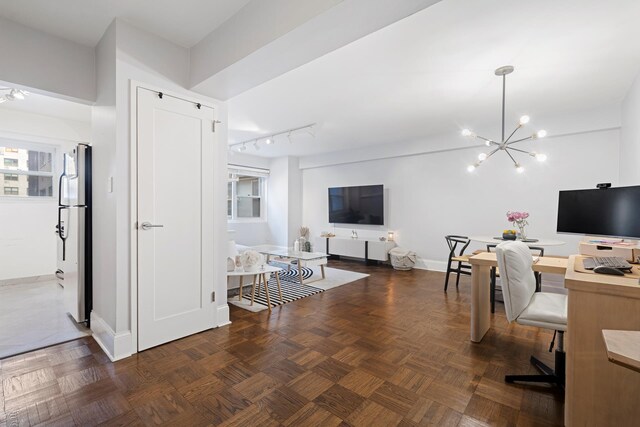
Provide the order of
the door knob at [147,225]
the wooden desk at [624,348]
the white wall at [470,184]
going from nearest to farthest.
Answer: the wooden desk at [624,348] → the door knob at [147,225] → the white wall at [470,184]

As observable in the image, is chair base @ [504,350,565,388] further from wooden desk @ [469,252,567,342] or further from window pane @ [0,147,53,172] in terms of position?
window pane @ [0,147,53,172]

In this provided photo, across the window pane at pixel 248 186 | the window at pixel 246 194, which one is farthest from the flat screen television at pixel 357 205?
the window pane at pixel 248 186

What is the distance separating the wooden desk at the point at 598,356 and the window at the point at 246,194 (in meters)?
6.30

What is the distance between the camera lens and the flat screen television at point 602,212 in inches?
70.1

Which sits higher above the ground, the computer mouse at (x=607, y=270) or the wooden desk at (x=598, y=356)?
the computer mouse at (x=607, y=270)

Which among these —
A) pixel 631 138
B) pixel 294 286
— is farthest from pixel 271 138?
pixel 631 138

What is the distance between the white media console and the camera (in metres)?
5.90

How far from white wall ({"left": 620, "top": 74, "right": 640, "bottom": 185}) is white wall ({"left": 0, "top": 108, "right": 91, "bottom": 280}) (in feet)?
23.1

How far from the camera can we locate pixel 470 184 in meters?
5.04

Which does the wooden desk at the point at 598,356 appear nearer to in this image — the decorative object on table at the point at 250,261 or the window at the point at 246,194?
the decorative object on table at the point at 250,261

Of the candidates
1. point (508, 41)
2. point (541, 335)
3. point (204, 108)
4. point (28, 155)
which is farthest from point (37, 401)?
point (28, 155)

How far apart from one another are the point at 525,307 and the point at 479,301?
2.13 feet

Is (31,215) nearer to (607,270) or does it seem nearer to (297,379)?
(297,379)

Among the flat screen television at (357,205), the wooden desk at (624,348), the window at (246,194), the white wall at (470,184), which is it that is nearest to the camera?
the wooden desk at (624,348)
